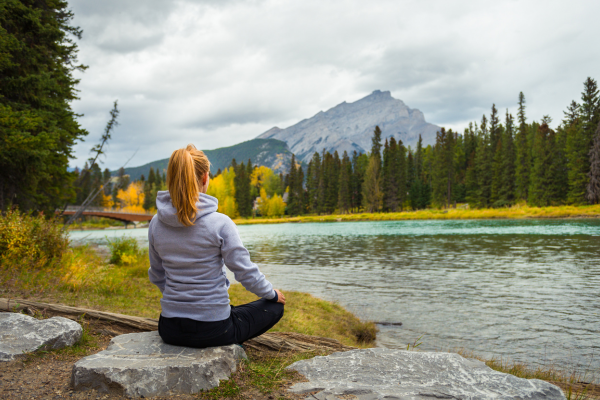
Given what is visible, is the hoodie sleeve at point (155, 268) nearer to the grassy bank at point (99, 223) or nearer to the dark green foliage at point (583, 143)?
the dark green foliage at point (583, 143)

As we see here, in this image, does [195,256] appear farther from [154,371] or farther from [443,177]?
[443,177]

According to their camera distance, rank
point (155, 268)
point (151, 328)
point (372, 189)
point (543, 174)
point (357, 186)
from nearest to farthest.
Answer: point (155, 268)
point (151, 328)
point (543, 174)
point (372, 189)
point (357, 186)

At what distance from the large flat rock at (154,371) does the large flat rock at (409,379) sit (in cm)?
65

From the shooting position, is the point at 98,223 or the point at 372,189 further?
the point at 98,223

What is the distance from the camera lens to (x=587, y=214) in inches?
1561

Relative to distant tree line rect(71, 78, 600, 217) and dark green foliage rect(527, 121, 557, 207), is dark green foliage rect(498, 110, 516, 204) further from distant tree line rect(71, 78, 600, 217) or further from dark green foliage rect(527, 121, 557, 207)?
dark green foliage rect(527, 121, 557, 207)

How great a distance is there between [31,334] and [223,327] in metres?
2.11

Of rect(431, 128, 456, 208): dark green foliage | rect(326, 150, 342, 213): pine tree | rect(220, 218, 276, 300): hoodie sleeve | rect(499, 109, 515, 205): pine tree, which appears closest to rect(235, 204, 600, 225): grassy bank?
rect(499, 109, 515, 205): pine tree

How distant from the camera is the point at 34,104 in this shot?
1326cm

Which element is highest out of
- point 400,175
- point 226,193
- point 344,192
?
point 400,175

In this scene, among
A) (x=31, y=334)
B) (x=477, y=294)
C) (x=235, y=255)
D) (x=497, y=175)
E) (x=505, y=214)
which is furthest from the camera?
(x=497, y=175)

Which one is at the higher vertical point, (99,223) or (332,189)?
(332,189)

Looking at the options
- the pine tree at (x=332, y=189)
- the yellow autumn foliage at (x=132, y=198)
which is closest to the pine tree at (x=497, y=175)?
the pine tree at (x=332, y=189)

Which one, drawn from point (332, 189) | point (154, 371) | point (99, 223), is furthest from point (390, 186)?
point (154, 371)
